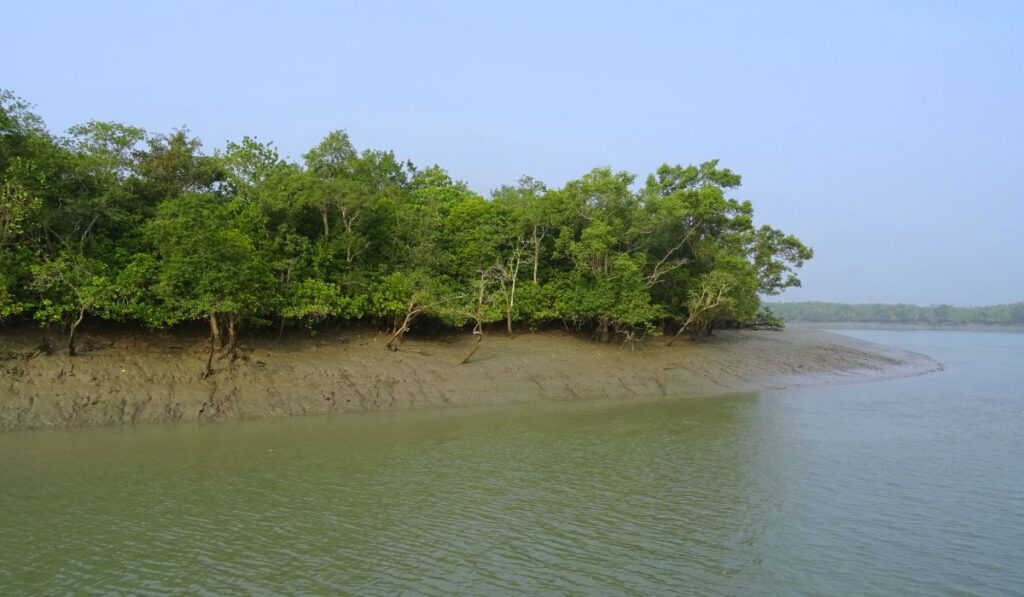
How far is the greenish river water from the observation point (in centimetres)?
1036

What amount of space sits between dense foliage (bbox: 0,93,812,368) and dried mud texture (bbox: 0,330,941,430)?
3.96ft

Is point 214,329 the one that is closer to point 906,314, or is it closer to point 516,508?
point 516,508

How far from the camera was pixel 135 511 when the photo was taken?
525 inches

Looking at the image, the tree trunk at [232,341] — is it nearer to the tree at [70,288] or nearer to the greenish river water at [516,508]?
the tree at [70,288]

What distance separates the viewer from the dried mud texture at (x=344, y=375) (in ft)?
74.1

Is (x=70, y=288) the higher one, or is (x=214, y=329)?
(x=70, y=288)

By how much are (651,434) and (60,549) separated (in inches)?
608

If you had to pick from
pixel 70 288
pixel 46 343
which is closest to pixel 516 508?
pixel 70 288

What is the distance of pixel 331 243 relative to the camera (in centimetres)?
3025

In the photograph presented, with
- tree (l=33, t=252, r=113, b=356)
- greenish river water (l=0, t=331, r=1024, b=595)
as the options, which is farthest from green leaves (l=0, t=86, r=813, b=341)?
greenish river water (l=0, t=331, r=1024, b=595)

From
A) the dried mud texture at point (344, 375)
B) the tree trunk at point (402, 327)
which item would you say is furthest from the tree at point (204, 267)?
the tree trunk at point (402, 327)

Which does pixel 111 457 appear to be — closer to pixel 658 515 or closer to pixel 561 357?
pixel 658 515

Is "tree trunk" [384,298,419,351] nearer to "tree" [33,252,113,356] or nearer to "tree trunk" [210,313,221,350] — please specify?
"tree trunk" [210,313,221,350]

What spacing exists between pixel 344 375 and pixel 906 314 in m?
155
